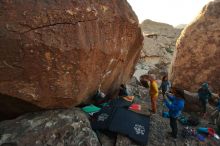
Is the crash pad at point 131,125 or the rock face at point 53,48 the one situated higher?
the rock face at point 53,48

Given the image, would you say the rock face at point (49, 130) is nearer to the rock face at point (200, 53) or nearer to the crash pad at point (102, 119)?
the crash pad at point (102, 119)

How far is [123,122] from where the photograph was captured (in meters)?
5.97

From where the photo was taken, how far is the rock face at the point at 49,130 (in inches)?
185

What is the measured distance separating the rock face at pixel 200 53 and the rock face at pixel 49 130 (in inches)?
233

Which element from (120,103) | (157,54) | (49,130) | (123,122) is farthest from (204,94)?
(157,54)

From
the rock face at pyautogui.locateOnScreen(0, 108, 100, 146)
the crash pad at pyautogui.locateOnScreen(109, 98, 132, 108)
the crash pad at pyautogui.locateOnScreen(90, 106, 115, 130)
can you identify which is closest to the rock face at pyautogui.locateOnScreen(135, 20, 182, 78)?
the crash pad at pyautogui.locateOnScreen(109, 98, 132, 108)

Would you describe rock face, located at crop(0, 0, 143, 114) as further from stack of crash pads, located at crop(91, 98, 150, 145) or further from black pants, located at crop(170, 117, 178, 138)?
black pants, located at crop(170, 117, 178, 138)

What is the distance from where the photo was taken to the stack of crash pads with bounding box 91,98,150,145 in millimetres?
5758

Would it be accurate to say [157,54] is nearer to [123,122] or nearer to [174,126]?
[174,126]

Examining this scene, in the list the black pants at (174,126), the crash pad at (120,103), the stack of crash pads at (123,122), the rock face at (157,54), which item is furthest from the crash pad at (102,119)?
the rock face at (157,54)

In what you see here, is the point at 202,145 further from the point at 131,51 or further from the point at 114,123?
the point at 131,51

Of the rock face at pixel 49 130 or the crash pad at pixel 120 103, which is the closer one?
the rock face at pixel 49 130

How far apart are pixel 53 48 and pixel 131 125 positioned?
2.59 m

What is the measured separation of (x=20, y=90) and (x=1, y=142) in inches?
39.4
